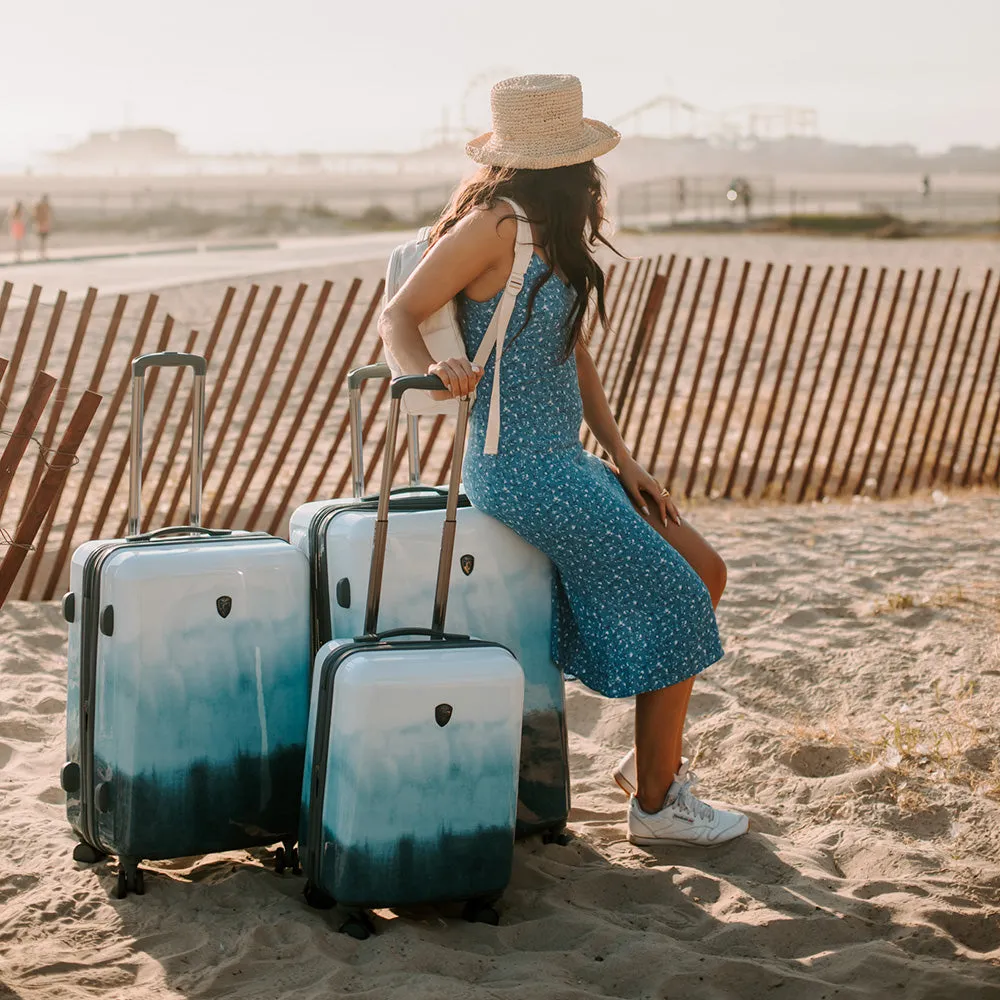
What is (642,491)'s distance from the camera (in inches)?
129

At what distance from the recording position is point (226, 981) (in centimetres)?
261

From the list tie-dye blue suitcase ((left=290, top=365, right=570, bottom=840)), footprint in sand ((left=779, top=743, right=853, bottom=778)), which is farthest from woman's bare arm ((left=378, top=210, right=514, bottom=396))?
footprint in sand ((left=779, top=743, right=853, bottom=778))

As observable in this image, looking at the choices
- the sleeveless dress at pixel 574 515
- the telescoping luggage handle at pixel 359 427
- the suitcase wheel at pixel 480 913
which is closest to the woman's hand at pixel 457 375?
the sleeveless dress at pixel 574 515

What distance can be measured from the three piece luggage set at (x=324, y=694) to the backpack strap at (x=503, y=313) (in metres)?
0.22

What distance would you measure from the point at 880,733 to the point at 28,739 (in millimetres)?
2556

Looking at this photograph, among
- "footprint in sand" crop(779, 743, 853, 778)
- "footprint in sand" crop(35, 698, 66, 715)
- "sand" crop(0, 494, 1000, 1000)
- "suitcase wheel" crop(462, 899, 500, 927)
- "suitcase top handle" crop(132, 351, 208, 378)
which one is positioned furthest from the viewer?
"footprint in sand" crop(35, 698, 66, 715)

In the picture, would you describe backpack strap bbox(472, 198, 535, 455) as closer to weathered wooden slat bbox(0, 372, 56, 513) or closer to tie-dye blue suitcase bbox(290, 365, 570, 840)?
tie-dye blue suitcase bbox(290, 365, 570, 840)

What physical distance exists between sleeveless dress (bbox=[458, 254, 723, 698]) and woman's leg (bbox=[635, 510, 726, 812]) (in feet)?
0.37

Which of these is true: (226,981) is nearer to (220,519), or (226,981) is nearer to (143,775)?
(143,775)

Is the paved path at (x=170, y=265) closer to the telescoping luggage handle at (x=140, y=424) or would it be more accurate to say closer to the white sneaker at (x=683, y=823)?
the telescoping luggage handle at (x=140, y=424)

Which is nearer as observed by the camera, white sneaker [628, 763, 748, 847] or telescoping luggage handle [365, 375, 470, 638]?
telescoping luggage handle [365, 375, 470, 638]

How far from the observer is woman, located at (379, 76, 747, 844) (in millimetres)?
2980

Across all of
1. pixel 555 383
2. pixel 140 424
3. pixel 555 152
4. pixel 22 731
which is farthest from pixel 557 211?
pixel 22 731

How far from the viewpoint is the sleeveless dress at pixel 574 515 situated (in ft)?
9.91
